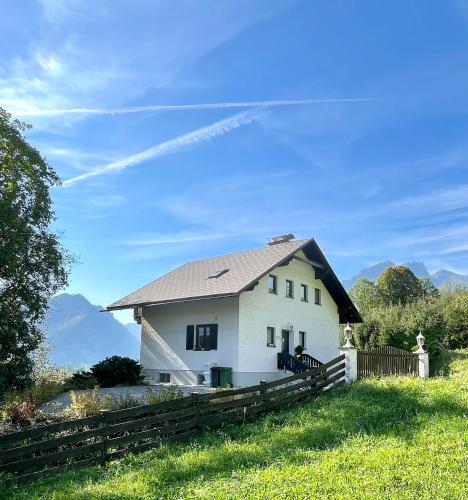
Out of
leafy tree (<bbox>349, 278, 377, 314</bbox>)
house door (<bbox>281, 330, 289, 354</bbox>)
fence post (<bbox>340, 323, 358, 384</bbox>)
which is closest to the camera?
fence post (<bbox>340, 323, 358, 384</bbox>)

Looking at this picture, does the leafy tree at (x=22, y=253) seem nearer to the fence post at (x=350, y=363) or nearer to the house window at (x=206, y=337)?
the house window at (x=206, y=337)

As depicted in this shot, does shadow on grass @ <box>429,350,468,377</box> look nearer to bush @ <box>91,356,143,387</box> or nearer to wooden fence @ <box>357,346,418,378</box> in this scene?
wooden fence @ <box>357,346,418,378</box>

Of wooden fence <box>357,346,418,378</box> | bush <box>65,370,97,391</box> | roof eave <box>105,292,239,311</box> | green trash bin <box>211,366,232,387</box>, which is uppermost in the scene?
roof eave <box>105,292,239,311</box>

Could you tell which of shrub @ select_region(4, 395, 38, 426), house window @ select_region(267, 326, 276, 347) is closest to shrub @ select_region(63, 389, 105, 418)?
shrub @ select_region(4, 395, 38, 426)

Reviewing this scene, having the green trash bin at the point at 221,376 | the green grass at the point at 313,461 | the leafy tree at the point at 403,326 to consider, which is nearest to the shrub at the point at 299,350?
the green trash bin at the point at 221,376

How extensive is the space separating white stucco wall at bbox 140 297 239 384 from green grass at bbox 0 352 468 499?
9.25 m

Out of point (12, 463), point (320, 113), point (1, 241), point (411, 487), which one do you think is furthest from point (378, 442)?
point (1, 241)

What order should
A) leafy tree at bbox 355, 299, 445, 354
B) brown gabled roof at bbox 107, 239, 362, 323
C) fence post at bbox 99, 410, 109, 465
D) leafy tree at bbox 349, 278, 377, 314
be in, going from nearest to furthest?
fence post at bbox 99, 410, 109, 465
brown gabled roof at bbox 107, 239, 362, 323
leafy tree at bbox 355, 299, 445, 354
leafy tree at bbox 349, 278, 377, 314

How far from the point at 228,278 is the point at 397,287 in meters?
31.1

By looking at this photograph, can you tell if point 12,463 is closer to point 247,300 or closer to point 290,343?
point 247,300

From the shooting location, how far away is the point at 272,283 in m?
23.5

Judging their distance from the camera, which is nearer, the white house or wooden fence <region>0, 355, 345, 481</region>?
wooden fence <region>0, 355, 345, 481</region>

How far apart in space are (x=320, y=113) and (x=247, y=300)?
8942 mm

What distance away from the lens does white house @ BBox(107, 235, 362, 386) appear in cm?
2138
